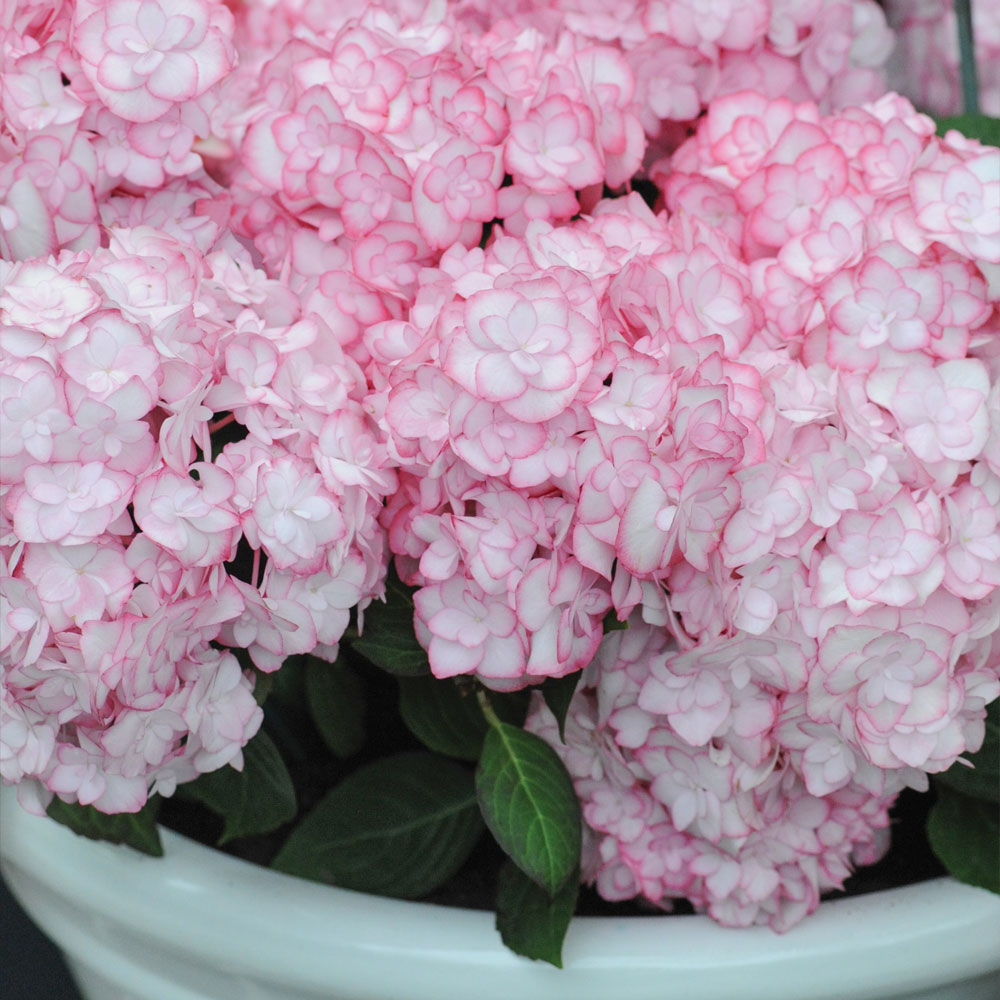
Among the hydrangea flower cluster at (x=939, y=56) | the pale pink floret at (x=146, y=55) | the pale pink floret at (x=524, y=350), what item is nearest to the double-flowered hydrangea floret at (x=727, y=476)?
the pale pink floret at (x=524, y=350)

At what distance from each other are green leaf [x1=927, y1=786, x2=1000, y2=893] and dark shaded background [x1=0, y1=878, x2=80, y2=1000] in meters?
0.63

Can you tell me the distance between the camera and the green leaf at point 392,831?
568 mm

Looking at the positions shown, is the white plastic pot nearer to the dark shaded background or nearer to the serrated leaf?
the serrated leaf

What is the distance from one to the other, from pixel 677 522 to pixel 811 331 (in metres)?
0.11

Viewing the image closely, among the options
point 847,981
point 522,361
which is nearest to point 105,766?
point 522,361

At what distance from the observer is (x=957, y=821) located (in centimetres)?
55

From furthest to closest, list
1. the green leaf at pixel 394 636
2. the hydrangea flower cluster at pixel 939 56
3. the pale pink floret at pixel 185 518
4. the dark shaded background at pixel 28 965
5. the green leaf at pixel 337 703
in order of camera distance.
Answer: the dark shaded background at pixel 28 965
the hydrangea flower cluster at pixel 939 56
the green leaf at pixel 337 703
the green leaf at pixel 394 636
the pale pink floret at pixel 185 518

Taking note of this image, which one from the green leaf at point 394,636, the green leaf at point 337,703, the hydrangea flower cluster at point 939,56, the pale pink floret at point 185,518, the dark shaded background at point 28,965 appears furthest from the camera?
the dark shaded background at point 28,965

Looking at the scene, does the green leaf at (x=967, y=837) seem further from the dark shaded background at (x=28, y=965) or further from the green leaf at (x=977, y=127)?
the dark shaded background at (x=28, y=965)

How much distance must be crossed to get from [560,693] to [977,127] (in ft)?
1.19

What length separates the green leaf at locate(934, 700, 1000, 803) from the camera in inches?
A: 20.2

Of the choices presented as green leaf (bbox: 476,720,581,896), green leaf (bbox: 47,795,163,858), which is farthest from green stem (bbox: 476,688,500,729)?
green leaf (bbox: 47,795,163,858)

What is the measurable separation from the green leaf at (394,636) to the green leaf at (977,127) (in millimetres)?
361

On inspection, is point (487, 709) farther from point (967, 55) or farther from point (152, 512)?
point (967, 55)
